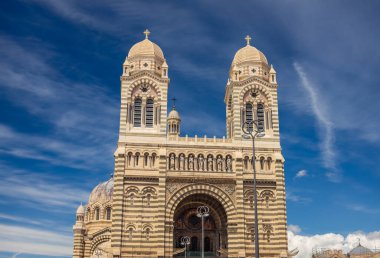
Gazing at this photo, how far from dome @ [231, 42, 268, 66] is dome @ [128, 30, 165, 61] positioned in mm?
9557

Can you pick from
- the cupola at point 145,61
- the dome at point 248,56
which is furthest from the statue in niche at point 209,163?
the dome at point 248,56

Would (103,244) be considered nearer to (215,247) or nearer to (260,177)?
(215,247)

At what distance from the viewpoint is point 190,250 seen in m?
51.0

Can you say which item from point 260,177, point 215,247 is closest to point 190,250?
point 215,247

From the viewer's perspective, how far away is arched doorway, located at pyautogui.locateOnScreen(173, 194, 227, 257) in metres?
50.0

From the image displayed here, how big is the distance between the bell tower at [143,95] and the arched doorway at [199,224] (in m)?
8.69

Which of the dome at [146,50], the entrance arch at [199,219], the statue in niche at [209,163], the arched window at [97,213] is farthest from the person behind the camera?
the arched window at [97,213]

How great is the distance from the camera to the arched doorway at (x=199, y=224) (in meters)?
50.0

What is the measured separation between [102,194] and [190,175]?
29.4m

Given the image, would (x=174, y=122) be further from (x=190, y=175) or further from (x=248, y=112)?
(x=190, y=175)

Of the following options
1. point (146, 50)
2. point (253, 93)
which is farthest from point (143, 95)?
point (253, 93)

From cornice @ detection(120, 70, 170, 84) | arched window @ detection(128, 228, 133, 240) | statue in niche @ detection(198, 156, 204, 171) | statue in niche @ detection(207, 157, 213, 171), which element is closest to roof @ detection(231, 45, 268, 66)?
cornice @ detection(120, 70, 170, 84)

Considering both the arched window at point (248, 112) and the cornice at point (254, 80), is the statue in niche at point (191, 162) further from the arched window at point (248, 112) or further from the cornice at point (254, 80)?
the cornice at point (254, 80)

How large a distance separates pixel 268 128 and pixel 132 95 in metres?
16.6
